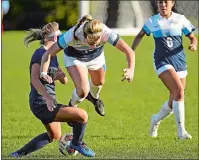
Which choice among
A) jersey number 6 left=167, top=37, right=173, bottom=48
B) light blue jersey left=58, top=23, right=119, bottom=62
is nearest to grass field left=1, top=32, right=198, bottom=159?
jersey number 6 left=167, top=37, right=173, bottom=48

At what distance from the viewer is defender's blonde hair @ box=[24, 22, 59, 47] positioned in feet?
22.1

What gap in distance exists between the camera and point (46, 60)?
6.57 meters

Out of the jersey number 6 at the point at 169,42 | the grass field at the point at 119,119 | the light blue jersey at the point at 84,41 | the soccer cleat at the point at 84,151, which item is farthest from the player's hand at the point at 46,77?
the jersey number 6 at the point at 169,42

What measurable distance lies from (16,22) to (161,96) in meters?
26.2

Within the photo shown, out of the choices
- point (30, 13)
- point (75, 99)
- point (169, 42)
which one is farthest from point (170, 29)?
point (30, 13)

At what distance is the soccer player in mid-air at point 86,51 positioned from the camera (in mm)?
6480

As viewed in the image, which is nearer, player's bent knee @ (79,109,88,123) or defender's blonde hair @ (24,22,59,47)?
defender's blonde hair @ (24,22,59,47)

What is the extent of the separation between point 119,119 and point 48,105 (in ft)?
19.8

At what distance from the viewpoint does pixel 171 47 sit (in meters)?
8.70

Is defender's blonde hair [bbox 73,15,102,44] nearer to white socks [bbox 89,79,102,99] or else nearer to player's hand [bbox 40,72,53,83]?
player's hand [bbox 40,72,53,83]

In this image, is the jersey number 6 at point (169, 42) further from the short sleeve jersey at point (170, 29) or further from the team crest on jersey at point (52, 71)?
the team crest on jersey at point (52, 71)

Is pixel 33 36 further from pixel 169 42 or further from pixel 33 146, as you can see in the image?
pixel 169 42

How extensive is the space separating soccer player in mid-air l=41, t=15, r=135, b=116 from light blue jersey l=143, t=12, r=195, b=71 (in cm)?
111

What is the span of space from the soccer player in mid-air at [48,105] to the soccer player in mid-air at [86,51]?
140 mm
